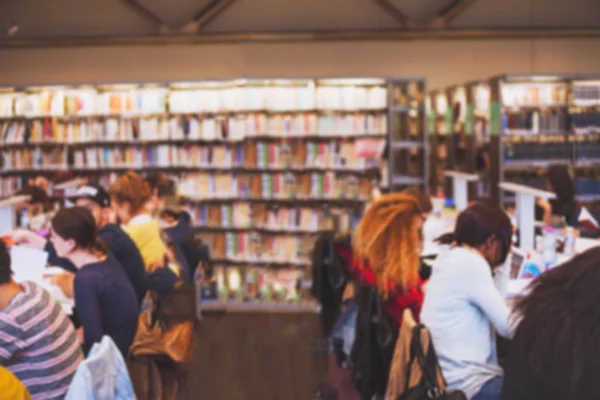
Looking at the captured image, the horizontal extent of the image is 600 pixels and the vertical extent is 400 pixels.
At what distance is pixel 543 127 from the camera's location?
34.7 feet

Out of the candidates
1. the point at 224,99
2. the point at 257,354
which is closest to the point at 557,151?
the point at 224,99

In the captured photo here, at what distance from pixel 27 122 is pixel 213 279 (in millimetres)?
2827

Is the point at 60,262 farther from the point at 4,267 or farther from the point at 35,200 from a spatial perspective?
the point at 4,267

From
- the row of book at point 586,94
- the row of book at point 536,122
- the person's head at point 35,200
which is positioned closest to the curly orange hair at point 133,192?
the person's head at point 35,200

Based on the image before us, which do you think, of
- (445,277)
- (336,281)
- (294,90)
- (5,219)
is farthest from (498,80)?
(445,277)

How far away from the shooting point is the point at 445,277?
362 centimetres

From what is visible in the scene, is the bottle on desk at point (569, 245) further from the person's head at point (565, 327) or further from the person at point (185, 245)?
the person's head at point (565, 327)

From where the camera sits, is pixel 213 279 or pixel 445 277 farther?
pixel 213 279

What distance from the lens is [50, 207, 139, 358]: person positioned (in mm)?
3957

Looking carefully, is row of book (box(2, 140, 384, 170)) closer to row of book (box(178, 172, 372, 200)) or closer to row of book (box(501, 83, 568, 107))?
row of book (box(178, 172, 372, 200))

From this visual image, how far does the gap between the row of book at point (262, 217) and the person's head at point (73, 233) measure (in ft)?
16.7

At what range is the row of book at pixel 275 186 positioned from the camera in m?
9.23

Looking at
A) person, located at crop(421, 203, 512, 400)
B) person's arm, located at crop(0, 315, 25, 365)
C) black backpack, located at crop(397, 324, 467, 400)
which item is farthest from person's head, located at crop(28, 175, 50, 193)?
black backpack, located at crop(397, 324, 467, 400)

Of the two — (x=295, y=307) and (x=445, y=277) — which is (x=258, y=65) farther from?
(x=445, y=277)
